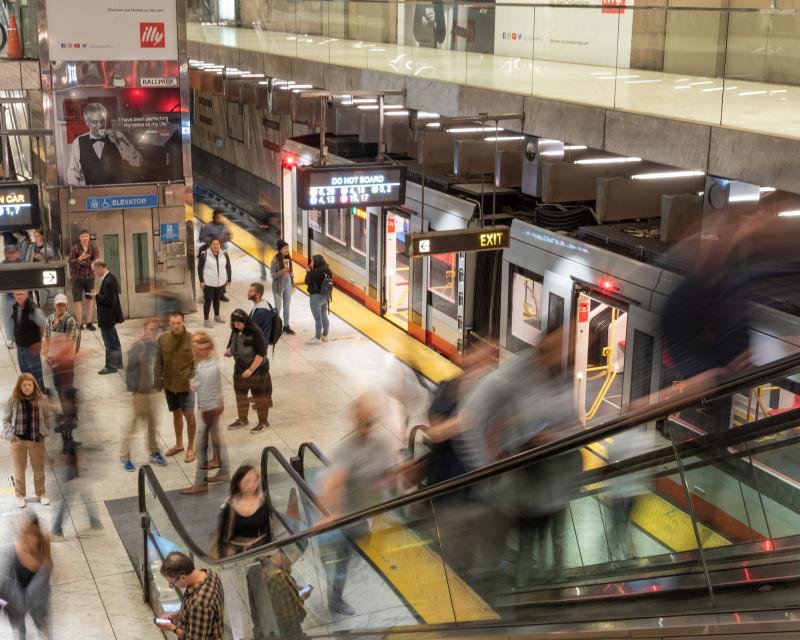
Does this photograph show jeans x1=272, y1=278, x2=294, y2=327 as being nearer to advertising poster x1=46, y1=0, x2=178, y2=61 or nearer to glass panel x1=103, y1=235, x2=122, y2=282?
glass panel x1=103, y1=235, x2=122, y2=282

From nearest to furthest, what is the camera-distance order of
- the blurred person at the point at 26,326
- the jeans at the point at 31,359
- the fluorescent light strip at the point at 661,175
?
the blurred person at the point at 26,326 < the jeans at the point at 31,359 < the fluorescent light strip at the point at 661,175

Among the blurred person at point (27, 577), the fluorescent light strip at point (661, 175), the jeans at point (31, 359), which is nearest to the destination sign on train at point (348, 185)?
the fluorescent light strip at point (661, 175)

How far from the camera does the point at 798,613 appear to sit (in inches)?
138

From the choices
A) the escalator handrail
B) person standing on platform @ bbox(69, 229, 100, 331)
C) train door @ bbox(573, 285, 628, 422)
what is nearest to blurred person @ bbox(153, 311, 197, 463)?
train door @ bbox(573, 285, 628, 422)

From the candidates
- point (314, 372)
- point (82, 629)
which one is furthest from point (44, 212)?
point (82, 629)

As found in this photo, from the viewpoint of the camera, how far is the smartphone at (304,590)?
6580 millimetres

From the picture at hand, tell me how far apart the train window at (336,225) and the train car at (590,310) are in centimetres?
579

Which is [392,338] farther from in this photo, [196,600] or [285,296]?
[196,600]

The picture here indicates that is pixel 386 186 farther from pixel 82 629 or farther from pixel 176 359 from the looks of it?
pixel 82 629

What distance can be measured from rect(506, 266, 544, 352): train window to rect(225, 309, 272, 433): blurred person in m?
3.49

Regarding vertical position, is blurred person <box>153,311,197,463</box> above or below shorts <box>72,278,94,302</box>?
above

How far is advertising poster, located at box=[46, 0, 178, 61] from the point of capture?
16.0 metres

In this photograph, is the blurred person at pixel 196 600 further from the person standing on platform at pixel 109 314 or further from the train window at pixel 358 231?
the train window at pixel 358 231

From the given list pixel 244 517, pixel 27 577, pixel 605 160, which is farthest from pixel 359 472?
pixel 605 160
